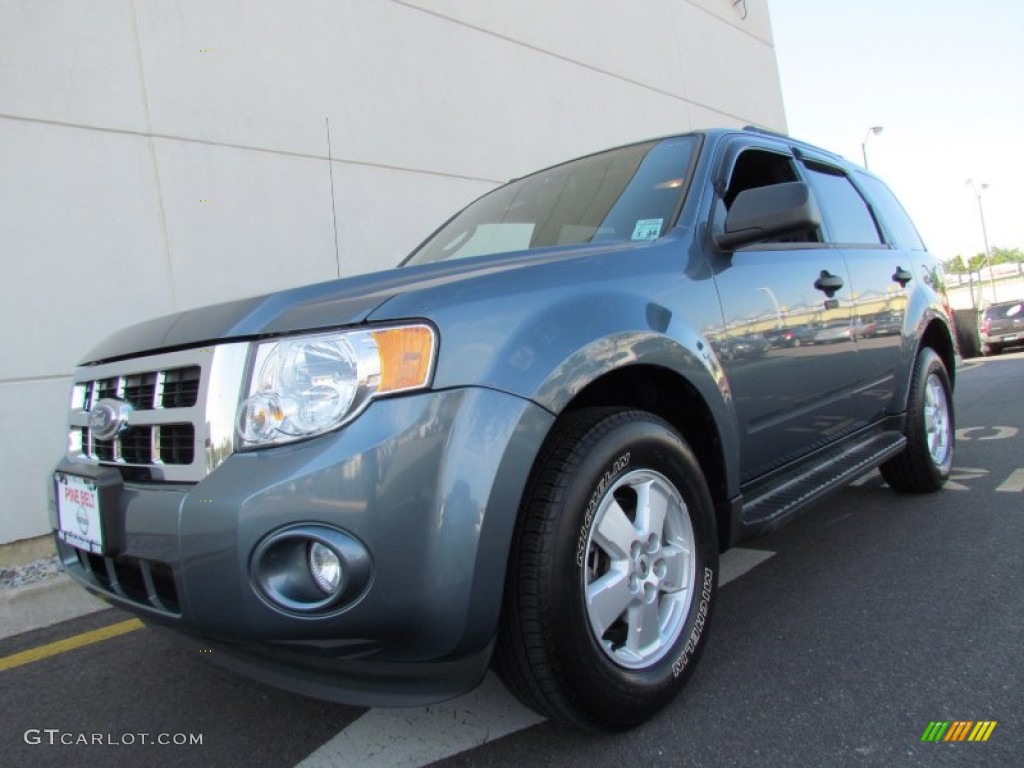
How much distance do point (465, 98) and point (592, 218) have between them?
203 inches

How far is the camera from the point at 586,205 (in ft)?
8.48

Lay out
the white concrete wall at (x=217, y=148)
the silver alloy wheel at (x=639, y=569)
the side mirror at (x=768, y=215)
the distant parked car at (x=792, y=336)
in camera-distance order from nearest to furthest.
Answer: the silver alloy wheel at (x=639, y=569) → the side mirror at (x=768, y=215) → the distant parked car at (x=792, y=336) → the white concrete wall at (x=217, y=148)

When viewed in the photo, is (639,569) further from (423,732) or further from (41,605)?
(41,605)

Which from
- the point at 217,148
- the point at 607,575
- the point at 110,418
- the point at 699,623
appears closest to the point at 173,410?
the point at 110,418

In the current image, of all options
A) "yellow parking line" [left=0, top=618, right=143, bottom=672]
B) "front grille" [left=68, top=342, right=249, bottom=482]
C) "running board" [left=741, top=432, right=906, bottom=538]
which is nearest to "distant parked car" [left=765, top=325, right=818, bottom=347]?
"running board" [left=741, top=432, right=906, bottom=538]

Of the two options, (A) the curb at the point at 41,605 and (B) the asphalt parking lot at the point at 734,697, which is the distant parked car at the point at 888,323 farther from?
(A) the curb at the point at 41,605

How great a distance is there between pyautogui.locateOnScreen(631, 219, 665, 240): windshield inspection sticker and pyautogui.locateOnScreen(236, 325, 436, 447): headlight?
1036 millimetres

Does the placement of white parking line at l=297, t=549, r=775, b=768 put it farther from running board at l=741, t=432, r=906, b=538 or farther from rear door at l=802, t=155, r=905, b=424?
rear door at l=802, t=155, r=905, b=424

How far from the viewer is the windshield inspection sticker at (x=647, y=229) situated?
7.53ft

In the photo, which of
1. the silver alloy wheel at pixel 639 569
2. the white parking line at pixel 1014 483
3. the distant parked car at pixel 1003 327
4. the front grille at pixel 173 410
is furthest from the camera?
the distant parked car at pixel 1003 327

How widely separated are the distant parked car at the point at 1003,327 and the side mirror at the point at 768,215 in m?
18.9

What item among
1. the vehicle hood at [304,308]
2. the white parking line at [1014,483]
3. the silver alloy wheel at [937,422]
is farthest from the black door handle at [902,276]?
the vehicle hood at [304,308]

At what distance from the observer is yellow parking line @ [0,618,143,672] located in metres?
2.76

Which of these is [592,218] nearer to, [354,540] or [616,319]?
[616,319]
